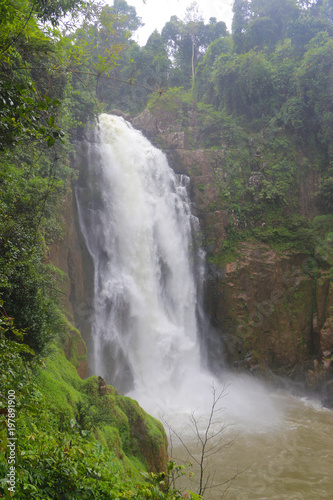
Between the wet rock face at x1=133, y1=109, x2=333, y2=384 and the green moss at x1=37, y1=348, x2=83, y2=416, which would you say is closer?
the green moss at x1=37, y1=348, x2=83, y2=416

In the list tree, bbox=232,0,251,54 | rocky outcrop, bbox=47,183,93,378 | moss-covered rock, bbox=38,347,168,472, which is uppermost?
tree, bbox=232,0,251,54

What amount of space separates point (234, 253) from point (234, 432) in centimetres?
896

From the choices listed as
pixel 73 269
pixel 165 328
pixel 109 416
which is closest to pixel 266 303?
pixel 165 328

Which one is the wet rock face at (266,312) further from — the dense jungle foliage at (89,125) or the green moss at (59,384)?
the green moss at (59,384)

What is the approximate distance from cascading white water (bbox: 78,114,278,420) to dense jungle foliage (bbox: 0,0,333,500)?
2.25 meters

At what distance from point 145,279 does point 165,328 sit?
2521 mm

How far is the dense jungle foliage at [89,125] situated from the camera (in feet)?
9.89

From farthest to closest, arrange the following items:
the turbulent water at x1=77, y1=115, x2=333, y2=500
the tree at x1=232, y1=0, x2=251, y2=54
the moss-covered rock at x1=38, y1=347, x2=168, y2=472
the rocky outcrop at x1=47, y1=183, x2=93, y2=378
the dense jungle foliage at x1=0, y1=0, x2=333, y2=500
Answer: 1. the tree at x1=232, y1=0, x2=251, y2=54
2. the rocky outcrop at x1=47, y1=183, x2=93, y2=378
3. the turbulent water at x1=77, y1=115, x2=333, y2=500
4. the moss-covered rock at x1=38, y1=347, x2=168, y2=472
5. the dense jungle foliage at x1=0, y1=0, x2=333, y2=500

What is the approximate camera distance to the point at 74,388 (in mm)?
7184

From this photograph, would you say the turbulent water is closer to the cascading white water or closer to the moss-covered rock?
the cascading white water

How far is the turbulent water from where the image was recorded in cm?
1023

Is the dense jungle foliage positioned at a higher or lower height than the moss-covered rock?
higher

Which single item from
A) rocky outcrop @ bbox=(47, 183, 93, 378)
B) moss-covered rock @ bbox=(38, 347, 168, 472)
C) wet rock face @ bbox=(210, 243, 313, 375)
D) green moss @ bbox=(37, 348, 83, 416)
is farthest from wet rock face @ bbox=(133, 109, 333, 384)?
green moss @ bbox=(37, 348, 83, 416)

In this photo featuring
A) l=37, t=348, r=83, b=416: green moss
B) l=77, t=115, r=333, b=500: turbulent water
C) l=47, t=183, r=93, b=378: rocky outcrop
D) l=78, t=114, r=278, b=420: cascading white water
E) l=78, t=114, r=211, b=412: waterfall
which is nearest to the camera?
l=37, t=348, r=83, b=416: green moss
